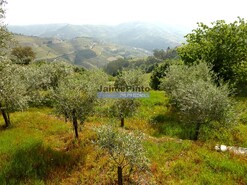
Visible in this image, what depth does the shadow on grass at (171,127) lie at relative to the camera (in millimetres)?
23906

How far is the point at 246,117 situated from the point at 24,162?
25.5 m

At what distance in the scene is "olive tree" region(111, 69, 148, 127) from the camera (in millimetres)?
24266

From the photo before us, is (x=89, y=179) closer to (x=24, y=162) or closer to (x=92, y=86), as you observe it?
(x=24, y=162)

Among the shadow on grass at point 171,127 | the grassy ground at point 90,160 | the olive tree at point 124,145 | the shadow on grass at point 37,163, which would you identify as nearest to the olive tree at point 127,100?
the shadow on grass at point 171,127

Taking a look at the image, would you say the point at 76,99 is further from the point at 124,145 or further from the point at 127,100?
the point at 127,100

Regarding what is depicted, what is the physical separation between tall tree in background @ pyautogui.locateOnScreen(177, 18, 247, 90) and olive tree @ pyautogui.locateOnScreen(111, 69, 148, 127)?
17638mm

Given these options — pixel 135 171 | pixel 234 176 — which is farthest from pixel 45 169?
pixel 234 176

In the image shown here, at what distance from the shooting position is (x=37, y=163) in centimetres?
1550

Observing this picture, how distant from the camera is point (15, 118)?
89.0ft

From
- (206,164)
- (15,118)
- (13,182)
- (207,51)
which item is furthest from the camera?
(207,51)

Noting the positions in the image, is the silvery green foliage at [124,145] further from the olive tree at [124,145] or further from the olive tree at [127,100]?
the olive tree at [127,100]

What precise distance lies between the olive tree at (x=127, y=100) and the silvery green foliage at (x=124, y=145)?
11.1m

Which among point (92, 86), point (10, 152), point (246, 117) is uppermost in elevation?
point (92, 86)

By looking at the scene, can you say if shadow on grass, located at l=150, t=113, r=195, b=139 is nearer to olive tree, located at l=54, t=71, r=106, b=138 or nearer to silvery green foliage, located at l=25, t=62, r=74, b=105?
olive tree, located at l=54, t=71, r=106, b=138
